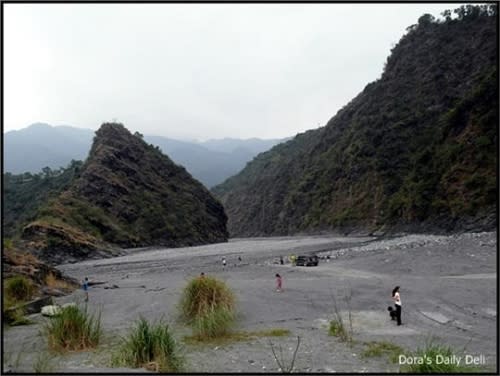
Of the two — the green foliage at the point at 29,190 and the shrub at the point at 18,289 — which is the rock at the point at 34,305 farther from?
the green foliage at the point at 29,190

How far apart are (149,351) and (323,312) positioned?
29.7 feet

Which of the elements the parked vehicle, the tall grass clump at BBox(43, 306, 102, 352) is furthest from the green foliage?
the tall grass clump at BBox(43, 306, 102, 352)

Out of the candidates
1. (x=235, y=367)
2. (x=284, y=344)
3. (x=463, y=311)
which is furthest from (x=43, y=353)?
(x=463, y=311)

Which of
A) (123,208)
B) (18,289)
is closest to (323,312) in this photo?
(18,289)

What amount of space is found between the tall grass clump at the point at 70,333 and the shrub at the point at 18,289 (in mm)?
8801

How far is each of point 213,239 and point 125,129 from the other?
2710 cm

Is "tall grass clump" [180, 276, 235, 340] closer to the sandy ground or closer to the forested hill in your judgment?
the sandy ground

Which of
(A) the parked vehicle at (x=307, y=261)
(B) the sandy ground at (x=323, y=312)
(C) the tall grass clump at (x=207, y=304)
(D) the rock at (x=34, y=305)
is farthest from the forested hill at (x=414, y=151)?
(D) the rock at (x=34, y=305)

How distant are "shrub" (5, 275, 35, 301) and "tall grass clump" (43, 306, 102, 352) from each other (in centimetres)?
880

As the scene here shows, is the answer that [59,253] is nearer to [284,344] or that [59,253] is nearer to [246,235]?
[284,344]

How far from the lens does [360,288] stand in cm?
2177

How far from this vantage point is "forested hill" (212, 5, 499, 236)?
56.8 metres

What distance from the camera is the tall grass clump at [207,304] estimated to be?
14469 millimetres

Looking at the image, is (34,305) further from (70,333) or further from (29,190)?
(29,190)
